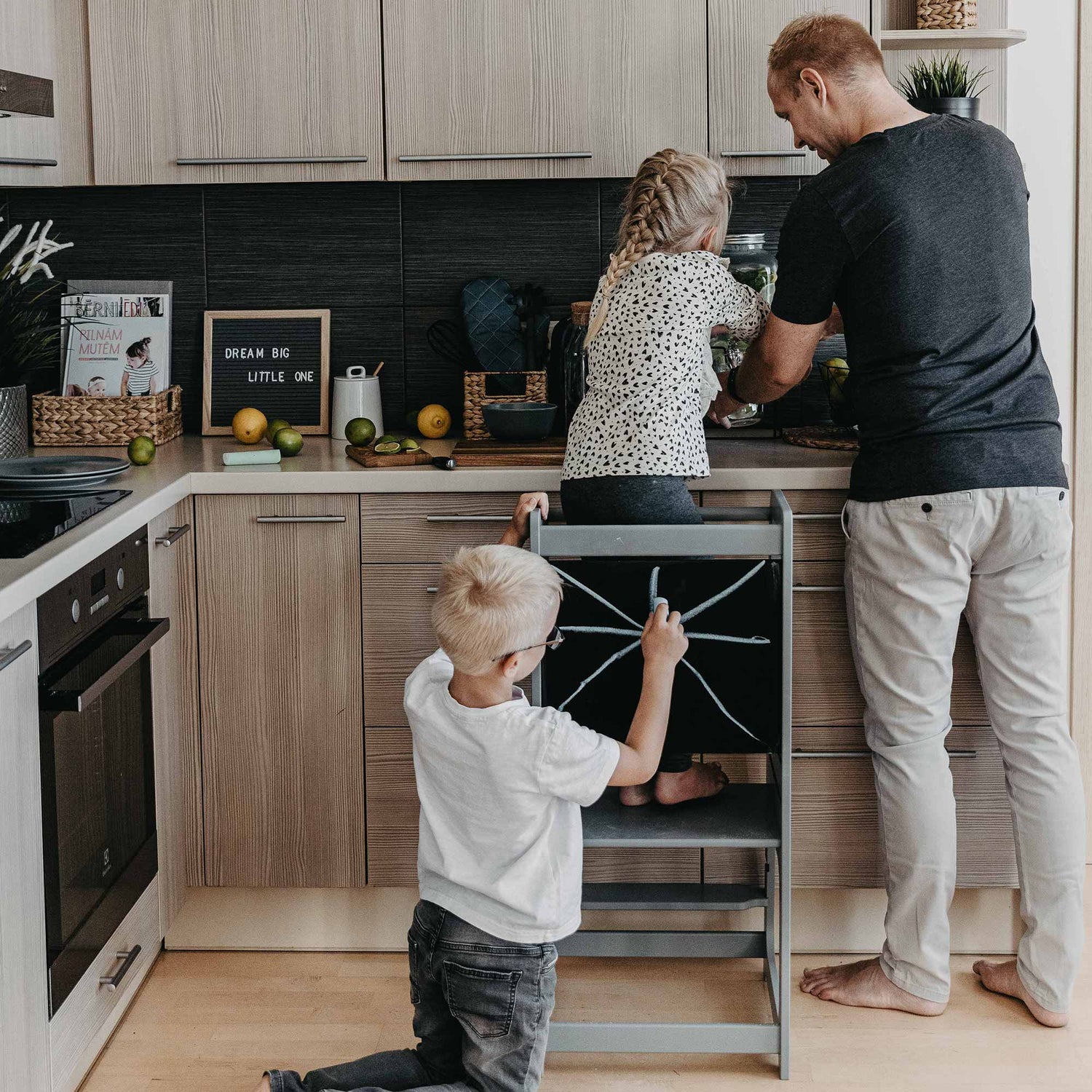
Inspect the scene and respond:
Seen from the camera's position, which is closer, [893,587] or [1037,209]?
[893,587]

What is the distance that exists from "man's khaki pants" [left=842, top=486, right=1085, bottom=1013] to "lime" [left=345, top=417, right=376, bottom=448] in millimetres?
967

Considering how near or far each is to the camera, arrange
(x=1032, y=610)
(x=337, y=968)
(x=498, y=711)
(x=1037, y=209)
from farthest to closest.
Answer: (x=1037, y=209)
(x=337, y=968)
(x=1032, y=610)
(x=498, y=711)

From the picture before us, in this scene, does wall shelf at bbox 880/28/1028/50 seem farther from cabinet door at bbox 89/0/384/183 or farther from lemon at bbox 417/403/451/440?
lemon at bbox 417/403/451/440

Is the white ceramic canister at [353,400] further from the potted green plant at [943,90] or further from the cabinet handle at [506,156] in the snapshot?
the potted green plant at [943,90]

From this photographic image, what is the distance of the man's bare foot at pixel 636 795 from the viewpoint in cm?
231

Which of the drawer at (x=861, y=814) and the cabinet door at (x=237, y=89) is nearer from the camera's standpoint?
the drawer at (x=861, y=814)

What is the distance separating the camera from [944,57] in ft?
9.16

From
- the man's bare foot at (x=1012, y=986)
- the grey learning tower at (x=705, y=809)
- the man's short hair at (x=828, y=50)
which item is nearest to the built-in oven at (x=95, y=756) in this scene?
the grey learning tower at (x=705, y=809)

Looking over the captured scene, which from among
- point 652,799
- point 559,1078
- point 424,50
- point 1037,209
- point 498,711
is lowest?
point 559,1078

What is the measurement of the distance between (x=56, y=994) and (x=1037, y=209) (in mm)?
2451

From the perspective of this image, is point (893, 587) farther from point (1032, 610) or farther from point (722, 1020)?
point (722, 1020)

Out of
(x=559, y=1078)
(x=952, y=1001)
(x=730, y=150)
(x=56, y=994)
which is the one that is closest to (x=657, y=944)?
(x=559, y=1078)

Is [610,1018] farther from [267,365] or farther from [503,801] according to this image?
[267,365]

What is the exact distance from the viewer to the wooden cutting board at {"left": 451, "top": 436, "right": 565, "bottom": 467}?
2506 millimetres
